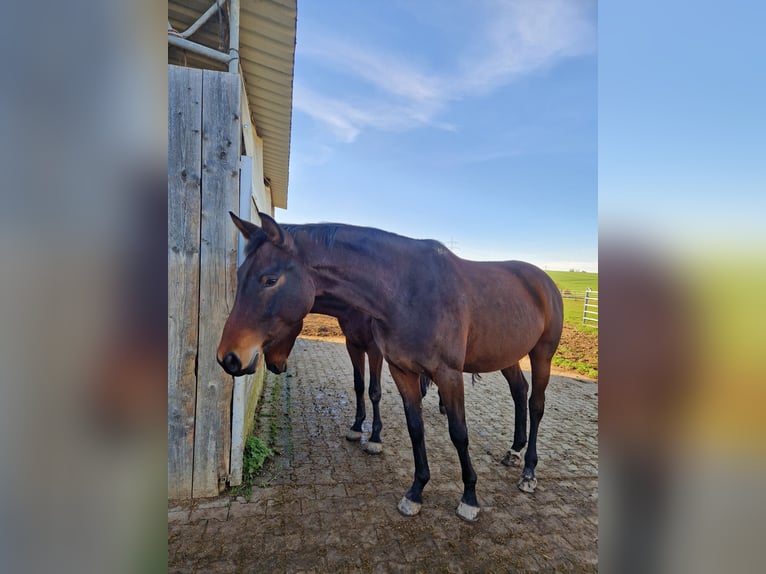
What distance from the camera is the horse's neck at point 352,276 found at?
233 cm

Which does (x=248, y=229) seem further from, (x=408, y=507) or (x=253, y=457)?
(x=408, y=507)

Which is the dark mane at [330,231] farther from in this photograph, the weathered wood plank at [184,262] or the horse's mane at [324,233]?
the weathered wood plank at [184,262]

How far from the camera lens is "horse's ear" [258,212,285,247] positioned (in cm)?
209

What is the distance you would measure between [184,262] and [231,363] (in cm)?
95

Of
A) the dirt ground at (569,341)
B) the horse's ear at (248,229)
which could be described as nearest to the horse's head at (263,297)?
the horse's ear at (248,229)

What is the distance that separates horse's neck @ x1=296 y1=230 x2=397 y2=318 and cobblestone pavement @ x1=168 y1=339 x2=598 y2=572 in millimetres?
1330

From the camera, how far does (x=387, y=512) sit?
2453 millimetres

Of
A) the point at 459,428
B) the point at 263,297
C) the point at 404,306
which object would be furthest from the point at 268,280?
the point at 459,428

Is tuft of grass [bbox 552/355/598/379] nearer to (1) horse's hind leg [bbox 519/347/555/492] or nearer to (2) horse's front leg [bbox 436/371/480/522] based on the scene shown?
(1) horse's hind leg [bbox 519/347/555/492]

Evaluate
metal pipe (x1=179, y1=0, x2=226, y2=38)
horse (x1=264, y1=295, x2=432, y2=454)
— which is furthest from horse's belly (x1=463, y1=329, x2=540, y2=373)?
metal pipe (x1=179, y1=0, x2=226, y2=38)
